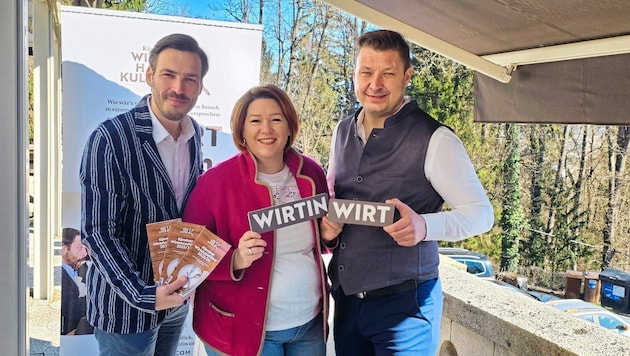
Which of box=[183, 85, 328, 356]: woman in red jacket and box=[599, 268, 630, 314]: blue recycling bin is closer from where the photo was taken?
Answer: box=[183, 85, 328, 356]: woman in red jacket

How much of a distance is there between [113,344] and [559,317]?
1.68 m

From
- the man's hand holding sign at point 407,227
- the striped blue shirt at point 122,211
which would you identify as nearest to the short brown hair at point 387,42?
the man's hand holding sign at point 407,227

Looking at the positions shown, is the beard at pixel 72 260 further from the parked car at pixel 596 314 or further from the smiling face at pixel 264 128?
the parked car at pixel 596 314

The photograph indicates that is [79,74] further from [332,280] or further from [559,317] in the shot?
[559,317]

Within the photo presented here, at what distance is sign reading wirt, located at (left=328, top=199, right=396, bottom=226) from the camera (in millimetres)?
1352

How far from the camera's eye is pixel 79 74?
1.41 m

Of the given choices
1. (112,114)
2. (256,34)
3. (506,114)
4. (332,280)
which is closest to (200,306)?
(332,280)

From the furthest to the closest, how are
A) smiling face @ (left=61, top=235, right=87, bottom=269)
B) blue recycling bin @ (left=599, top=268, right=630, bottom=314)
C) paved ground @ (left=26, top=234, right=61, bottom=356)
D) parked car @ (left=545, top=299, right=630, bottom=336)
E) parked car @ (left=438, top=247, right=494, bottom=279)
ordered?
blue recycling bin @ (left=599, top=268, right=630, bottom=314)
parked car @ (left=545, top=299, right=630, bottom=336)
parked car @ (left=438, top=247, right=494, bottom=279)
paved ground @ (left=26, top=234, right=61, bottom=356)
smiling face @ (left=61, top=235, right=87, bottom=269)

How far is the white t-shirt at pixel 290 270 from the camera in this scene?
4.56 feet

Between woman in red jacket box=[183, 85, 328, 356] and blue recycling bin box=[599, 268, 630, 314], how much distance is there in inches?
229

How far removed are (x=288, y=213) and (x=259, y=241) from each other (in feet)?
0.35

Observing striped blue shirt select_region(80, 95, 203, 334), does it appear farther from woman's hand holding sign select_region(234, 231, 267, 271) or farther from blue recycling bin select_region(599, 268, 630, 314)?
blue recycling bin select_region(599, 268, 630, 314)

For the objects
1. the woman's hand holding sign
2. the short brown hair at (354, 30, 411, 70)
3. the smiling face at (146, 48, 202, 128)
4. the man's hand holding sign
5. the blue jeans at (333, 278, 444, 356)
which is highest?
the short brown hair at (354, 30, 411, 70)

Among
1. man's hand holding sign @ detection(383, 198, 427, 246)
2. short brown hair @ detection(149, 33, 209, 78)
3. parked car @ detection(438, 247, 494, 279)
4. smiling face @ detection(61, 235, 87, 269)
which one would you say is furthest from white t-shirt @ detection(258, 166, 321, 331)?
parked car @ detection(438, 247, 494, 279)
